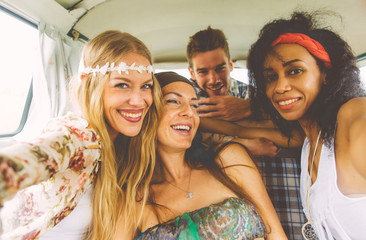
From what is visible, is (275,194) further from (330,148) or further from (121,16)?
(121,16)

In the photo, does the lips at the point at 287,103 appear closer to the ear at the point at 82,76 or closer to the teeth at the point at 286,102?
the teeth at the point at 286,102

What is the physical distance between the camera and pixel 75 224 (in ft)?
4.81

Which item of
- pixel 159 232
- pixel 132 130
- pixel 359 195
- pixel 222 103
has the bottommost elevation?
pixel 159 232

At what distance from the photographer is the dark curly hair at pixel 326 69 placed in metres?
1.43

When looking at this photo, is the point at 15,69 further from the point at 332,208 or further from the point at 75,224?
the point at 332,208

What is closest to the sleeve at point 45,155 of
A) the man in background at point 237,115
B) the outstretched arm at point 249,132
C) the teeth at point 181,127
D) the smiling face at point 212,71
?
the teeth at point 181,127

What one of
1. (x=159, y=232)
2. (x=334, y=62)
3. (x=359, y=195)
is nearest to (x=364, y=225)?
(x=359, y=195)

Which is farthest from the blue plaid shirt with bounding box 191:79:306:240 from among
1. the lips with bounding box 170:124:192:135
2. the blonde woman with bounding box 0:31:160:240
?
the blonde woman with bounding box 0:31:160:240

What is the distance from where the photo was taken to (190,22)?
2801mm

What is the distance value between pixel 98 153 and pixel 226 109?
143 centimetres

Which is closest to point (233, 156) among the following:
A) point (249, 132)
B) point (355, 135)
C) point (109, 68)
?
point (249, 132)

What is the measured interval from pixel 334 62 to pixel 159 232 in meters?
1.67

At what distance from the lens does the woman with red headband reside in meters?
1.28

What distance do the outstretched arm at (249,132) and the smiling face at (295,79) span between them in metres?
0.43
